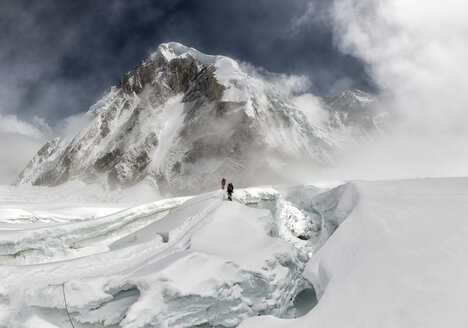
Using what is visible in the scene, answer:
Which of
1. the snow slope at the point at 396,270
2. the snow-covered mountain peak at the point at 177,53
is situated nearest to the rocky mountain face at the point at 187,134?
the snow-covered mountain peak at the point at 177,53

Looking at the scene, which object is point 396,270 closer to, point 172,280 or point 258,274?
point 258,274

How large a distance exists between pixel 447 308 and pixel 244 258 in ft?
14.9

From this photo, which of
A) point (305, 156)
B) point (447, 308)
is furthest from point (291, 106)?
point (447, 308)

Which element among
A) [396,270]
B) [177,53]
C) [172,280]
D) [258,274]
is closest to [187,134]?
[177,53]

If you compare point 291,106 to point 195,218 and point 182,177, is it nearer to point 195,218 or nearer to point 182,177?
point 182,177

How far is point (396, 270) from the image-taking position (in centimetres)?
430

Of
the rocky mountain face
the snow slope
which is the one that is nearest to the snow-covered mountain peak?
the rocky mountain face

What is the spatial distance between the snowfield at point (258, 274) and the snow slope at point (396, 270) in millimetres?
18

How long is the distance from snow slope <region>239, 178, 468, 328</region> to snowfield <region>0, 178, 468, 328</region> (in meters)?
0.02

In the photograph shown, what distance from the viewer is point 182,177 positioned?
54.4m

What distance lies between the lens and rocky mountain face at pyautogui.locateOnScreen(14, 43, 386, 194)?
5438cm

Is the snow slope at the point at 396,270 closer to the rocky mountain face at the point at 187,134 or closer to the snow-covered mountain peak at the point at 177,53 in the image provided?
the rocky mountain face at the point at 187,134

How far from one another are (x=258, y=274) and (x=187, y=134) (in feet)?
178

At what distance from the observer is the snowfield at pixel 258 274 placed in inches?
151
